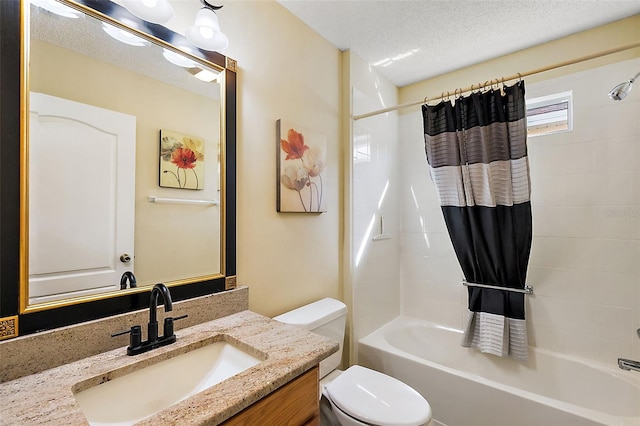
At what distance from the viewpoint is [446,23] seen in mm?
1782

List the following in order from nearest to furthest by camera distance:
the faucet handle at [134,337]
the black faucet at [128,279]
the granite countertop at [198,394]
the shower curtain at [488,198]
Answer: the granite countertop at [198,394]
the faucet handle at [134,337]
the black faucet at [128,279]
the shower curtain at [488,198]

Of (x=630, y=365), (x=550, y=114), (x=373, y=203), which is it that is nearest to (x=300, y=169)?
(x=373, y=203)

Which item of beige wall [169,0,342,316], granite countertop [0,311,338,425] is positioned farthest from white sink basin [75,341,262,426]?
beige wall [169,0,342,316]

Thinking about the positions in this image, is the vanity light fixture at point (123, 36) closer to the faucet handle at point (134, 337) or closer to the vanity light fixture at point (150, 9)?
the vanity light fixture at point (150, 9)

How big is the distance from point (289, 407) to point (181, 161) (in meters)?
1.00

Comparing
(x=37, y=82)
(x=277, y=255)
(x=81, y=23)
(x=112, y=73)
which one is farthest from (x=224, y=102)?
(x=277, y=255)

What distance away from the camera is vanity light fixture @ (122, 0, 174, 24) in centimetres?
97

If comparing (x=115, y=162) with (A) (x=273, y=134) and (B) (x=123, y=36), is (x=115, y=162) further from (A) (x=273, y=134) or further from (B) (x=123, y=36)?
(A) (x=273, y=134)

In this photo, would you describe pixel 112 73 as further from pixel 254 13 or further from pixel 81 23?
pixel 254 13

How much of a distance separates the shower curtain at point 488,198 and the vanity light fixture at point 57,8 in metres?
1.86

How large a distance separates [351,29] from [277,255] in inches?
58.5

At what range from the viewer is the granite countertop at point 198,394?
65 centimetres

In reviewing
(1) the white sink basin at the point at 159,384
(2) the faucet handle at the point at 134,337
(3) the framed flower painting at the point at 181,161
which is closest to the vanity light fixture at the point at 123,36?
(3) the framed flower painting at the point at 181,161

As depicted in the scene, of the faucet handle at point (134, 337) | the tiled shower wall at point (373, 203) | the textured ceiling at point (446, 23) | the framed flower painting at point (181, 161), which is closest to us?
the faucet handle at point (134, 337)
